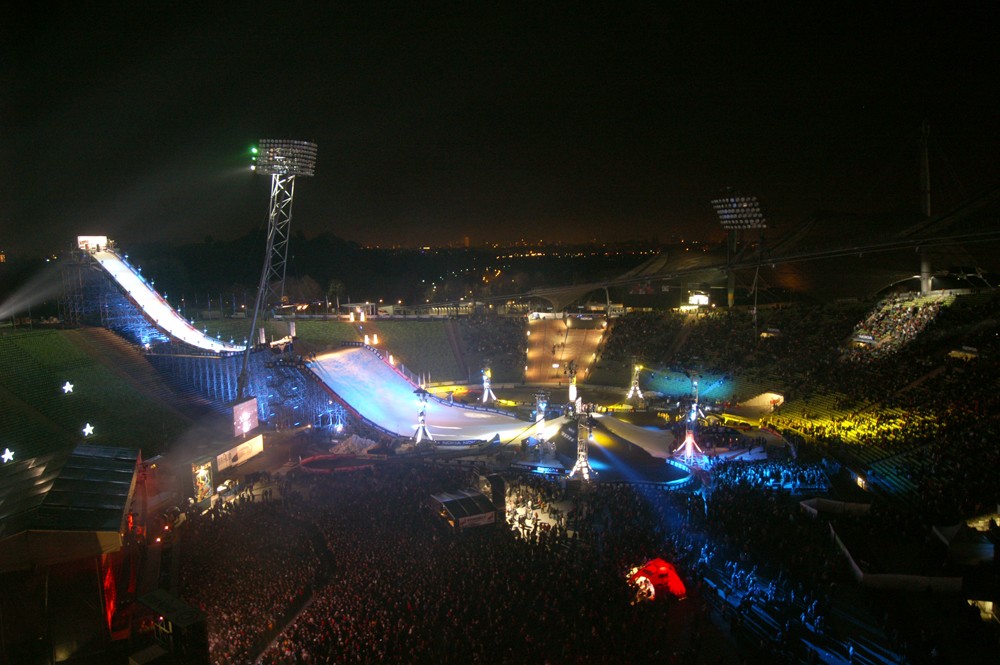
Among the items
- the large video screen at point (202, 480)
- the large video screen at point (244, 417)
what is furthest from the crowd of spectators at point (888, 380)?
the large video screen at point (244, 417)

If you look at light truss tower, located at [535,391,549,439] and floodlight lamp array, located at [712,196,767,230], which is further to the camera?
floodlight lamp array, located at [712,196,767,230]

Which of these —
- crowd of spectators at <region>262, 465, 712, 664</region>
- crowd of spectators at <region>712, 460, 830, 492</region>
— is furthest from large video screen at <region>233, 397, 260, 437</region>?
crowd of spectators at <region>712, 460, 830, 492</region>

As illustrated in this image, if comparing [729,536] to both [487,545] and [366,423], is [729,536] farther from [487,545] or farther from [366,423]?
[366,423]

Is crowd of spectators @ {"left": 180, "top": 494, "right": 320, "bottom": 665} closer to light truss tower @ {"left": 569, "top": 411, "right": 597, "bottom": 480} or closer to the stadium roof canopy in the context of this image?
the stadium roof canopy

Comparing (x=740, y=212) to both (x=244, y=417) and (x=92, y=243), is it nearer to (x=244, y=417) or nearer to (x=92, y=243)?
(x=244, y=417)

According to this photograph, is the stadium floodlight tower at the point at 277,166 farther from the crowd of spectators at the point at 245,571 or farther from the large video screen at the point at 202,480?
the crowd of spectators at the point at 245,571

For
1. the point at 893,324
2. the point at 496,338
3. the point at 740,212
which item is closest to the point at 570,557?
the point at 893,324
